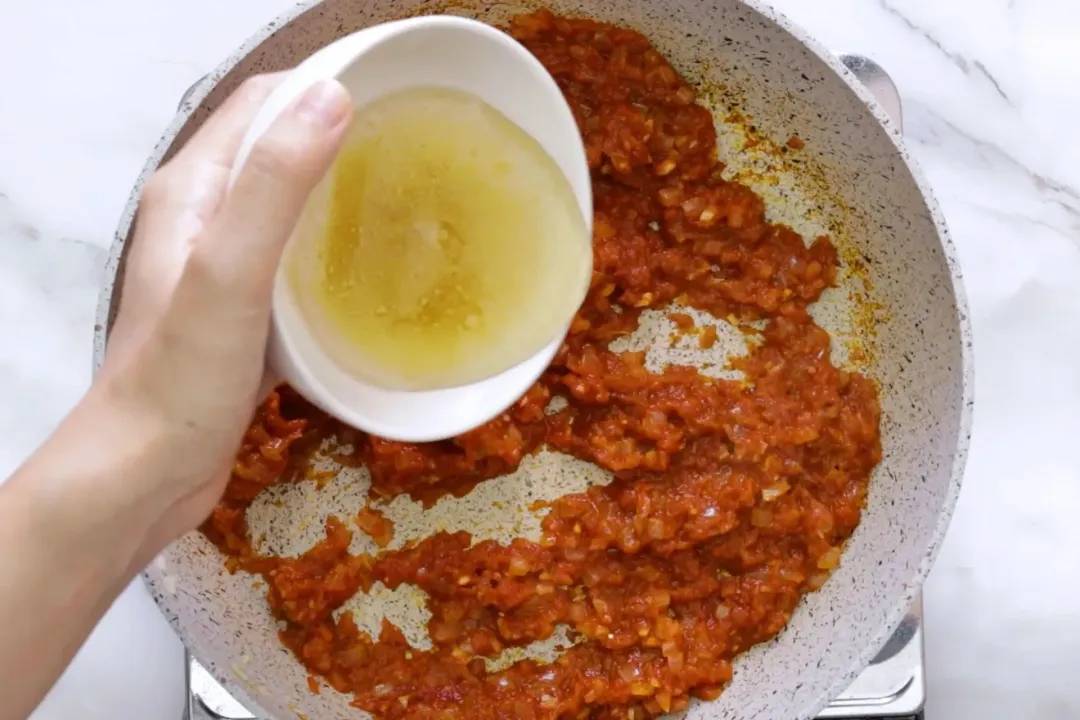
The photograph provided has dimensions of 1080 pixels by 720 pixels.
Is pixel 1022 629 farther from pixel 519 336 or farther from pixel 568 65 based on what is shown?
pixel 568 65

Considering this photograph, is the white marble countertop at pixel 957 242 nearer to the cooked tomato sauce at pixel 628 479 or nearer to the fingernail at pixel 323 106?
the cooked tomato sauce at pixel 628 479

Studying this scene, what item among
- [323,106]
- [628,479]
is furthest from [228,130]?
[628,479]

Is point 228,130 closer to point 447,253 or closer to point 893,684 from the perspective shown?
point 447,253

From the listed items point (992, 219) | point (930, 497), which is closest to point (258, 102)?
point (930, 497)

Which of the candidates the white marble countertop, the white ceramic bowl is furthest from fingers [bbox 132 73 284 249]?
the white marble countertop

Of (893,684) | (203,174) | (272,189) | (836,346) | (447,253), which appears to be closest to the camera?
(272,189)

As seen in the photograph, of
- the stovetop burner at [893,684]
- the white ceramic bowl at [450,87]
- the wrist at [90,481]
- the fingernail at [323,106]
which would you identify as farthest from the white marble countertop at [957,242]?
the fingernail at [323,106]
